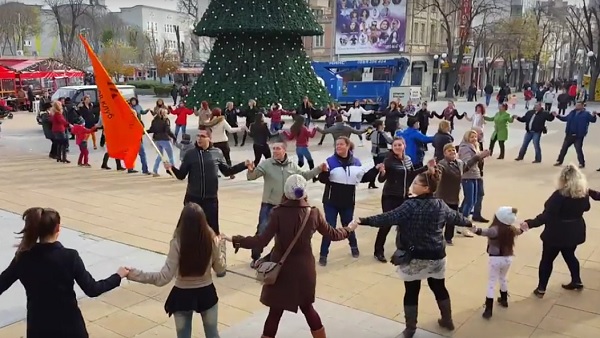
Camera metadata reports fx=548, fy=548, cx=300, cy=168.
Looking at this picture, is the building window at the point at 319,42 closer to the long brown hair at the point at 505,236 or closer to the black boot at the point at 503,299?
the black boot at the point at 503,299

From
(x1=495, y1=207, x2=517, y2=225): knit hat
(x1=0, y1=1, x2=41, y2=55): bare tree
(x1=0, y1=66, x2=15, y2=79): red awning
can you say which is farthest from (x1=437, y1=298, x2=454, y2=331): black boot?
(x1=0, y1=1, x2=41, y2=55): bare tree

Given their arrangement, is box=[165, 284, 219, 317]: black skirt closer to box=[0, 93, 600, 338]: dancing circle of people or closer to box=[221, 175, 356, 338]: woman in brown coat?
box=[0, 93, 600, 338]: dancing circle of people

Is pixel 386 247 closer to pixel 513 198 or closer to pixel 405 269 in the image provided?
pixel 405 269

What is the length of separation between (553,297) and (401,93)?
882 inches

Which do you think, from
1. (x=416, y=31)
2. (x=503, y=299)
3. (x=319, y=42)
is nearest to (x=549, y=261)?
(x=503, y=299)

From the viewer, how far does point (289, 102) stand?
63.5ft

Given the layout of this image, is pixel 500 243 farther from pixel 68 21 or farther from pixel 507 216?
pixel 68 21

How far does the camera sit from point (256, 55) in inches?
774

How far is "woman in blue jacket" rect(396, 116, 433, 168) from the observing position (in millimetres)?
10188

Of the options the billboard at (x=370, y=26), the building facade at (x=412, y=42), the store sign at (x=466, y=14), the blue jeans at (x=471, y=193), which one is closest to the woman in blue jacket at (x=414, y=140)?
the blue jeans at (x=471, y=193)

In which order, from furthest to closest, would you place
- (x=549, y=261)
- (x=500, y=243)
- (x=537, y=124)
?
(x=537, y=124) → (x=549, y=261) → (x=500, y=243)

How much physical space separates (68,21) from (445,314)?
7753 cm

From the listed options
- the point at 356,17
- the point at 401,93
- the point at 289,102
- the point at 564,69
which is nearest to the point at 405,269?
the point at 289,102

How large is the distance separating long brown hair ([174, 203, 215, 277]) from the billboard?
153ft
